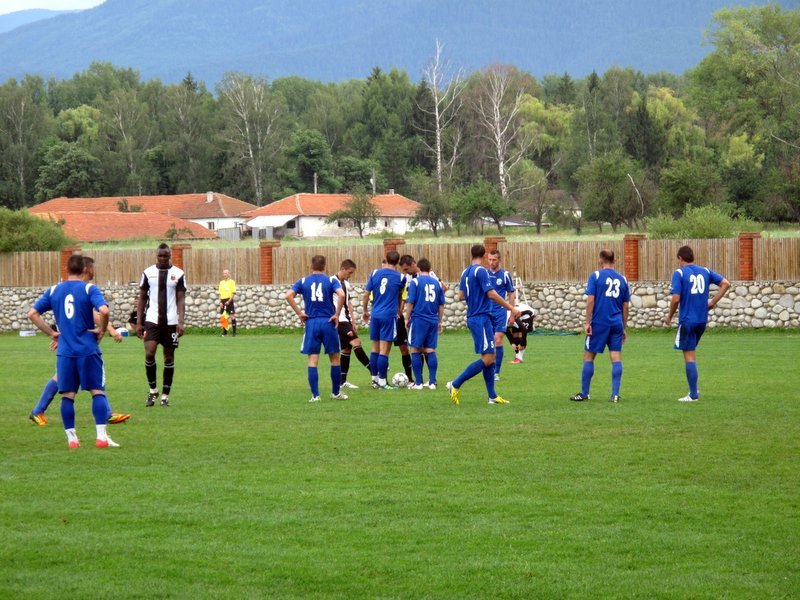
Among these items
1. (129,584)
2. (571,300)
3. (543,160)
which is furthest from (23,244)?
(543,160)

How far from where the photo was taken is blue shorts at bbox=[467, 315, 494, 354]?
48.5 feet

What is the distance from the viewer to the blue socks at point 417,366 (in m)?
17.4

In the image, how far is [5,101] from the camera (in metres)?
99.5

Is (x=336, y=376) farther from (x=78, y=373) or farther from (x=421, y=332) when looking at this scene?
(x=78, y=373)

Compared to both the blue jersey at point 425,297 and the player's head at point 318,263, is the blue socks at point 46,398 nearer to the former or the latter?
the player's head at point 318,263

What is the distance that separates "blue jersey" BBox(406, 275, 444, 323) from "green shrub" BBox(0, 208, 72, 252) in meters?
28.0

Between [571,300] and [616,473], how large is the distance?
24.7 m

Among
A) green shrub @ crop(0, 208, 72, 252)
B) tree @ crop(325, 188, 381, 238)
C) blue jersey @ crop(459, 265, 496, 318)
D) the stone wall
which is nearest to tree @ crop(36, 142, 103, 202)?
tree @ crop(325, 188, 381, 238)

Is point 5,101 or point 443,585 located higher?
point 5,101

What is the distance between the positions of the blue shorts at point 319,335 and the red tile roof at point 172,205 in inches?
3058

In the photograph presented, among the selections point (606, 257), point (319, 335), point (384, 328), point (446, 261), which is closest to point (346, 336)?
point (384, 328)

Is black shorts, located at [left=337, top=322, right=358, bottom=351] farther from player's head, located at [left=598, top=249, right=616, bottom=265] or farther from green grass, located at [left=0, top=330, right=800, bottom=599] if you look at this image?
player's head, located at [left=598, top=249, right=616, bottom=265]

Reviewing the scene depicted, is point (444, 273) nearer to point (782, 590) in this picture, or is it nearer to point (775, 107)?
point (782, 590)

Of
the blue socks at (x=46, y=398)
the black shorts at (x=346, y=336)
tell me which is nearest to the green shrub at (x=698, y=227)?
the black shorts at (x=346, y=336)
